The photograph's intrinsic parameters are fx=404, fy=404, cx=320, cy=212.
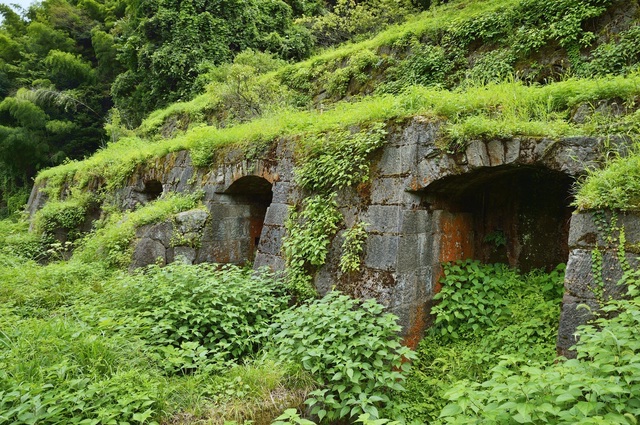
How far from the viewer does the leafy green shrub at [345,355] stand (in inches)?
139

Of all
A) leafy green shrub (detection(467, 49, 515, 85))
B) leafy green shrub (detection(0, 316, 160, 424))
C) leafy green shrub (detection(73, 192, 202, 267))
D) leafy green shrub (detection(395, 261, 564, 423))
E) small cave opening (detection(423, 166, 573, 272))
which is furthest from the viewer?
leafy green shrub (detection(467, 49, 515, 85))

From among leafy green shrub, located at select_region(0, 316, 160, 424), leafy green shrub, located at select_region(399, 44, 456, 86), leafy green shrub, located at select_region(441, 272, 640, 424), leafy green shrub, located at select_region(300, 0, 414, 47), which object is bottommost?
leafy green shrub, located at select_region(0, 316, 160, 424)

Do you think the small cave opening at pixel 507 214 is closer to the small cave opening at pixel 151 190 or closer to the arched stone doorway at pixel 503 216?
the arched stone doorway at pixel 503 216

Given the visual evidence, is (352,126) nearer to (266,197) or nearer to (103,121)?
(266,197)

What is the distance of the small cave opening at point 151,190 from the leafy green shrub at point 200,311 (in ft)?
16.5

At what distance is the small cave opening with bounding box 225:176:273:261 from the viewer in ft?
24.9

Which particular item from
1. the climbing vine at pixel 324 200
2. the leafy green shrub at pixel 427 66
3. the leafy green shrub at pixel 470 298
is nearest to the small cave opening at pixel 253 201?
the climbing vine at pixel 324 200

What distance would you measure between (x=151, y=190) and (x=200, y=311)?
21.6 ft

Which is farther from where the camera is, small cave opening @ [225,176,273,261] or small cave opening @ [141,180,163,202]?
small cave opening @ [141,180,163,202]

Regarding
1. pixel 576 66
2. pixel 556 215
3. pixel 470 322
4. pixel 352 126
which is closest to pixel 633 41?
pixel 576 66

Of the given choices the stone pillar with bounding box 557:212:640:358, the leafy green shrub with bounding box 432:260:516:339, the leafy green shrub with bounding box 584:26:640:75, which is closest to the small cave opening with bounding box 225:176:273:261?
the leafy green shrub with bounding box 432:260:516:339

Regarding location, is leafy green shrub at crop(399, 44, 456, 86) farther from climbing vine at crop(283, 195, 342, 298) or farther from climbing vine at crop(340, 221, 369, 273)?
climbing vine at crop(340, 221, 369, 273)

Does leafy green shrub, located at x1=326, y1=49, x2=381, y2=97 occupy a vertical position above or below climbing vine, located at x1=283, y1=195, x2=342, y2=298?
above

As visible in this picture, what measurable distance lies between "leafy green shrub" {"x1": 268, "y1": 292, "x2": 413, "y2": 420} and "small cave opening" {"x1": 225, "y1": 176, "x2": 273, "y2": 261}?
366 cm
